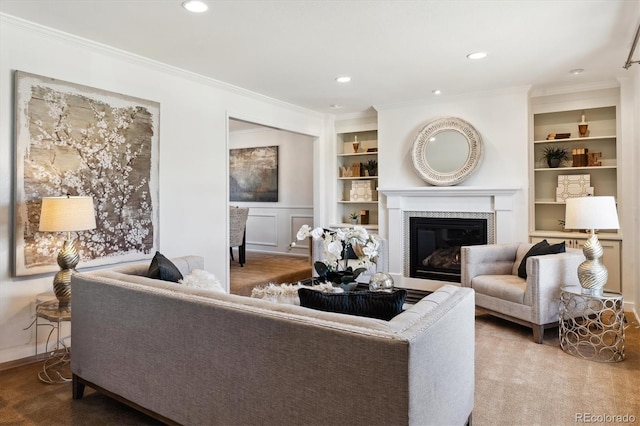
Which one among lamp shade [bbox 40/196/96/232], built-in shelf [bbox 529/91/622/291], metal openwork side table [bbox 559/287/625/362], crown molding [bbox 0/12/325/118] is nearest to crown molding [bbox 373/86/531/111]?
built-in shelf [bbox 529/91/622/291]

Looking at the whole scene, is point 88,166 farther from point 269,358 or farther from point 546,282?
point 546,282

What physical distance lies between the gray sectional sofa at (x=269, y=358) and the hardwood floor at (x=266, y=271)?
2.78 metres

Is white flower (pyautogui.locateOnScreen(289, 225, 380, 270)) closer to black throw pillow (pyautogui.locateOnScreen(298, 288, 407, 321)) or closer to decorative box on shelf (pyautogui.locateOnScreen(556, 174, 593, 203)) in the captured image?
black throw pillow (pyautogui.locateOnScreen(298, 288, 407, 321))

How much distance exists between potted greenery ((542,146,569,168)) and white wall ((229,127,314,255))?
3.75m

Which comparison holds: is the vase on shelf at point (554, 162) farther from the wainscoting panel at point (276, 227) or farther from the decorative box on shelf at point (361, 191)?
the wainscoting panel at point (276, 227)

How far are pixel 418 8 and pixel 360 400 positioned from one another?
2464 millimetres

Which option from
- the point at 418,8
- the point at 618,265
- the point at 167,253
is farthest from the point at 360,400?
the point at 618,265

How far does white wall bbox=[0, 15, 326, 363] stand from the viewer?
293cm

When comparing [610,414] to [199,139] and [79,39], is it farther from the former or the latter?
[79,39]

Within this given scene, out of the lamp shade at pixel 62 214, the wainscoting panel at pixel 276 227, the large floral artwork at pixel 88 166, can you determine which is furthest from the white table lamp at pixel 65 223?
the wainscoting panel at pixel 276 227

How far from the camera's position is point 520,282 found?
3.81 metres

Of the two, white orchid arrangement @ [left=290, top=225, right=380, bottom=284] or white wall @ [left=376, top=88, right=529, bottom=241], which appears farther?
white wall @ [left=376, top=88, right=529, bottom=241]

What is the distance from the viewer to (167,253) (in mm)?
3982

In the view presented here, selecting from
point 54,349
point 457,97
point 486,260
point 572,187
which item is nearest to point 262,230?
point 457,97
